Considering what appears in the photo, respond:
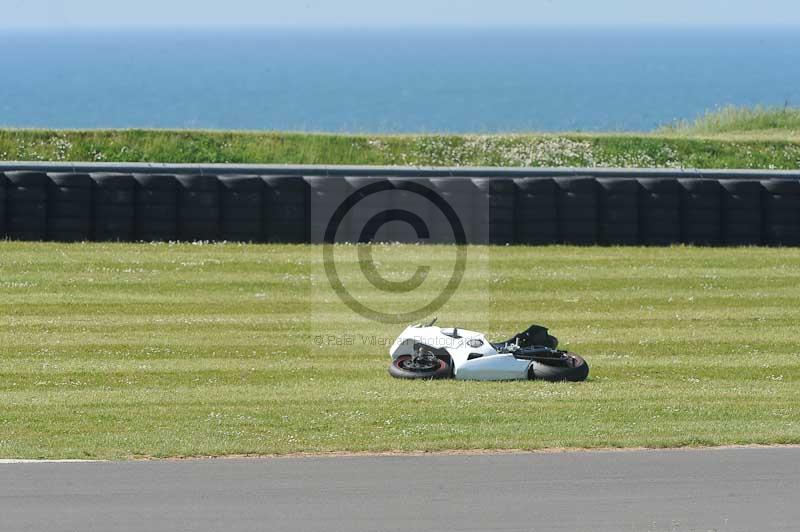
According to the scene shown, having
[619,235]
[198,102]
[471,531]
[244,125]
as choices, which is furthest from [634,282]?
[198,102]

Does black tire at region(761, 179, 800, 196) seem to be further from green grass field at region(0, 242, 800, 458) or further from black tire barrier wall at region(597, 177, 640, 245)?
black tire barrier wall at region(597, 177, 640, 245)

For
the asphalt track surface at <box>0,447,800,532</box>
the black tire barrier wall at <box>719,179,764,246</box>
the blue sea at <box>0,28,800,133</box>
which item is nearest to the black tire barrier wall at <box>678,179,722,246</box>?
the black tire barrier wall at <box>719,179,764,246</box>

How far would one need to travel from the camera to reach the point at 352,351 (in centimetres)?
1742

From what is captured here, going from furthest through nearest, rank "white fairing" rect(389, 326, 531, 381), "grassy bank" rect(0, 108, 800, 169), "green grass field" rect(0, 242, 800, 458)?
"grassy bank" rect(0, 108, 800, 169)
"white fairing" rect(389, 326, 531, 381)
"green grass field" rect(0, 242, 800, 458)

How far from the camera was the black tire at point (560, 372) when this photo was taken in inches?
616

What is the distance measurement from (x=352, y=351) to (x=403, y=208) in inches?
303

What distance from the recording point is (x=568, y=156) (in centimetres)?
3092

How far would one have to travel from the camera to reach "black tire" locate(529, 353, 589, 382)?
51.3ft

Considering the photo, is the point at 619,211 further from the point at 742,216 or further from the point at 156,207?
the point at 156,207

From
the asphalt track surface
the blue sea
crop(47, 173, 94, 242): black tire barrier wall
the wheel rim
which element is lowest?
the asphalt track surface

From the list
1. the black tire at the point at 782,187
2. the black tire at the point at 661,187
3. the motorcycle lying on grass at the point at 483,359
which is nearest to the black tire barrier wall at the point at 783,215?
the black tire at the point at 782,187

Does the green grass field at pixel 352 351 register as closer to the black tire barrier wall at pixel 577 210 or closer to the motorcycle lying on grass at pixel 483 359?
the motorcycle lying on grass at pixel 483 359

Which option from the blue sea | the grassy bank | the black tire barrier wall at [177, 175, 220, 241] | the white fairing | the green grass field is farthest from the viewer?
the blue sea

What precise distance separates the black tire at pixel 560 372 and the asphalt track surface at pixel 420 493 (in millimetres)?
3063
